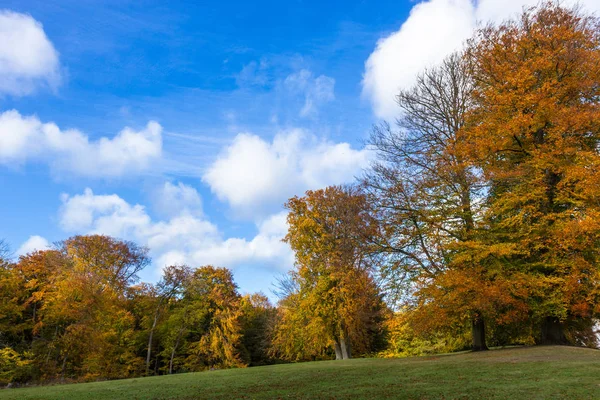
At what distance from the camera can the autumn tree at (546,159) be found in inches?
643

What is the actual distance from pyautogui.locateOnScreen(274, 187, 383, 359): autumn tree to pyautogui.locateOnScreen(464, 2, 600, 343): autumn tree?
33.4 ft

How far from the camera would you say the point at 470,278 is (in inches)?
646

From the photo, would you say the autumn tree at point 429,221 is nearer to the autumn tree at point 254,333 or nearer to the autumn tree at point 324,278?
the autumn tree at point 324,278

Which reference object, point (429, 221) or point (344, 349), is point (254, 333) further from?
point (429, 221)

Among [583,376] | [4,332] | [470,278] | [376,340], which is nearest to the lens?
[583,376]

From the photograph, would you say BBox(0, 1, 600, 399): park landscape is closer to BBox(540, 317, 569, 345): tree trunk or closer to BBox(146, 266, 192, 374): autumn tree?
BBox(540, 317, 569, 345): tree trunk

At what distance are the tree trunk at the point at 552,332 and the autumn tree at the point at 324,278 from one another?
1023 cm

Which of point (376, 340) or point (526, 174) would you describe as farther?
point (376, 340)

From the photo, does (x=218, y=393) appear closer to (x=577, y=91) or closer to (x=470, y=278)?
(x=470, y=278)

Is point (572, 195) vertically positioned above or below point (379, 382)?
above

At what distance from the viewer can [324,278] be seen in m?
30.3

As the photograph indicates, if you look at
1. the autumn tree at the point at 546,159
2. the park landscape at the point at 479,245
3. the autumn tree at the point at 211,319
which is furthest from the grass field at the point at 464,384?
the autumn tree at the point at 211,319

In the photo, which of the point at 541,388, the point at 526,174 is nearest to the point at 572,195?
the point at 526,174

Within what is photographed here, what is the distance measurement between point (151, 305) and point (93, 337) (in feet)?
38.4
